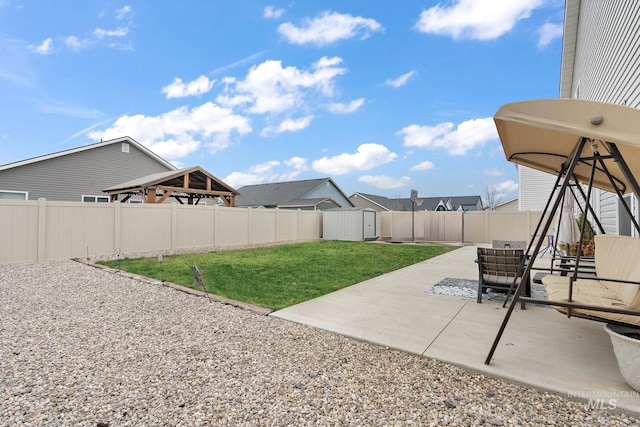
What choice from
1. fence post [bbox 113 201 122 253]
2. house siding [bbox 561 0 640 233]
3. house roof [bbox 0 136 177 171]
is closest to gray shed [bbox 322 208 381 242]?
house siding [bbox 561 0 640 233]

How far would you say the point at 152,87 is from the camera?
52.5 feet

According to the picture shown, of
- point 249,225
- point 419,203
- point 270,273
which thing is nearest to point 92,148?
point 249,225

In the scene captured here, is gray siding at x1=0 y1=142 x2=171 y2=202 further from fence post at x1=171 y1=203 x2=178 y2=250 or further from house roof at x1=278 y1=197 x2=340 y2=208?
house roof at x1=278 y1=197 x2=340 y2=208

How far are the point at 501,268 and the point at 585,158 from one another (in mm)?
2035

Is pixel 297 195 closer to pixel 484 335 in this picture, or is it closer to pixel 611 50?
pixel 611 50

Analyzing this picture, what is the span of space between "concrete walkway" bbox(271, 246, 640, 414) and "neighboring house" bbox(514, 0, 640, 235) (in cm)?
419

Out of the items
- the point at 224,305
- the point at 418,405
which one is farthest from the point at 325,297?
the point at 418,405

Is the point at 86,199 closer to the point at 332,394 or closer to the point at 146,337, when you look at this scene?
the point at 146,337

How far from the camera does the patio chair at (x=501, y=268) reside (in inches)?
179

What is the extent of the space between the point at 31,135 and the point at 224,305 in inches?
834

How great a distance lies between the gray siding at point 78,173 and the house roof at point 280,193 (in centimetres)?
1113

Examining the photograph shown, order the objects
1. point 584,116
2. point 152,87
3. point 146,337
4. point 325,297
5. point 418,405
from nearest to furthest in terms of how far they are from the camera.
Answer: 1. point 418,405
2. point 584,116
3. point 146,337
4. point 325,297
5. point 152,87

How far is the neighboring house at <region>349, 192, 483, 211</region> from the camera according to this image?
36.6m

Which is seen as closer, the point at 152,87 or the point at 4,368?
the point at 4,368
